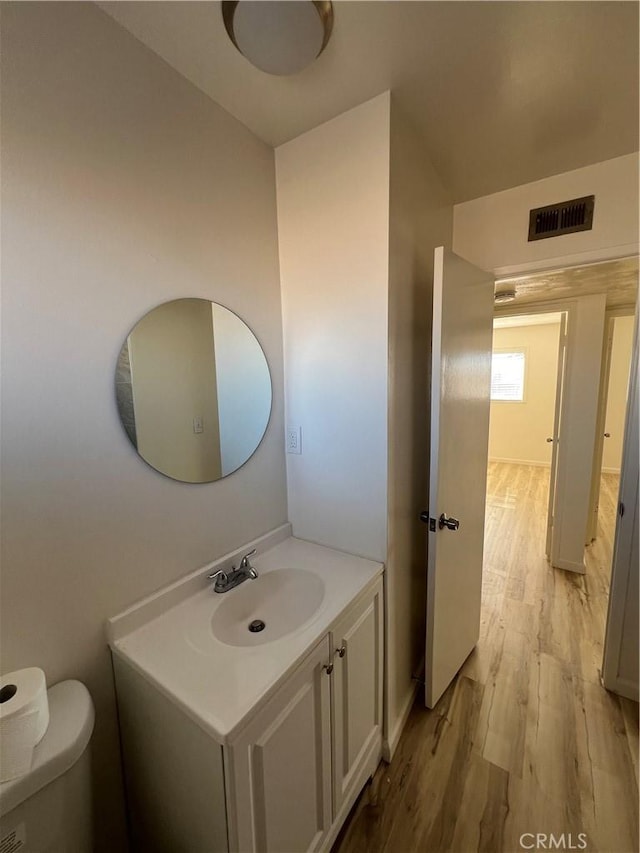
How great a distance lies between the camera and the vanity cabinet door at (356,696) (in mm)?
1068

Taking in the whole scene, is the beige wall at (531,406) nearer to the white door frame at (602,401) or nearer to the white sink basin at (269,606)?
the white door frame at (602,401)

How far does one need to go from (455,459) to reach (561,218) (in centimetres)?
125

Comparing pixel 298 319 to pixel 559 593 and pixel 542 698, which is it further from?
pixel 559 593

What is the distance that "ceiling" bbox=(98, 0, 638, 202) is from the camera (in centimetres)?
88

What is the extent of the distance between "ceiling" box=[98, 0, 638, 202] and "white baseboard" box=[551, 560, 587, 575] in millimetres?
2672

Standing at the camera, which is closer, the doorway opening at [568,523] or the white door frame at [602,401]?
the doorway opening at [568,523]

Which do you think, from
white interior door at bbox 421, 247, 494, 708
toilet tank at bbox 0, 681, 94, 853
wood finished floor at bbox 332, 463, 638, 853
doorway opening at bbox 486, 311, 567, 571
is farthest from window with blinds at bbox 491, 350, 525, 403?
toilet tank at bbox 0, 681, 94, 853

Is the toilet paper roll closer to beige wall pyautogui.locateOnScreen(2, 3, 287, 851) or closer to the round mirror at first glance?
beige wall pyautogui.locateOnScreen(2, 3, 287, 851)

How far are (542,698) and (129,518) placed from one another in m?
2.06

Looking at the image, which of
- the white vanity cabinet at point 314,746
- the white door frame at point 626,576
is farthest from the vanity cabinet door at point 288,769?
the white door frame at point 626,576

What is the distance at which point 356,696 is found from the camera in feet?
3.82

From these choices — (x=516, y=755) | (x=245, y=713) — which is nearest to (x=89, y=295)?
(x=245, y=713)

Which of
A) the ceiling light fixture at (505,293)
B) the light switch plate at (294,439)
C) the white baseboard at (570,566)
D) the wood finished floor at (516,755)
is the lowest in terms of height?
the wood finished floor at (516,755)

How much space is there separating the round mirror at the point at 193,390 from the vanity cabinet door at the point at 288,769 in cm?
69
